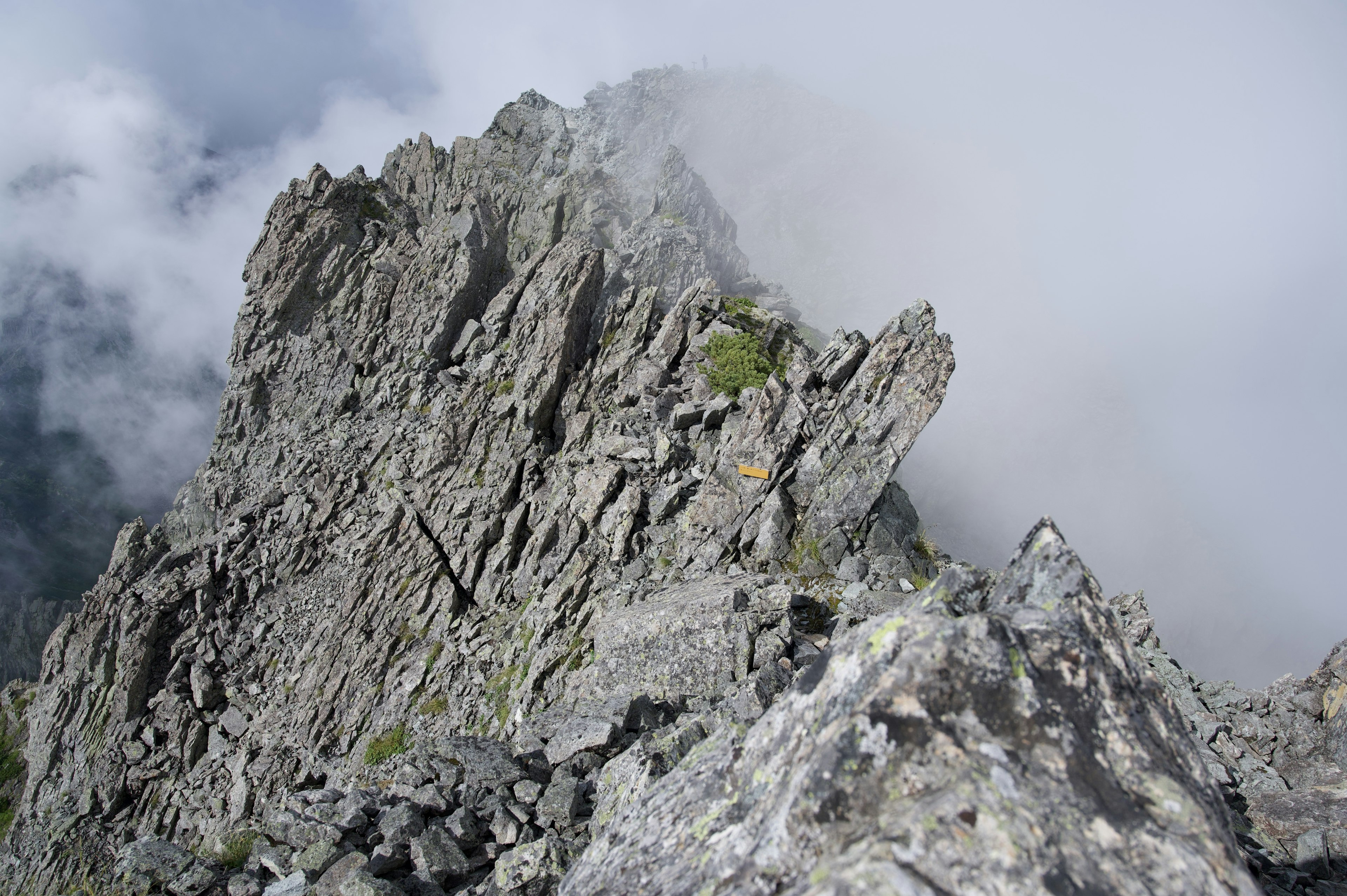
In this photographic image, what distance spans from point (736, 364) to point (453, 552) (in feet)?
42.8

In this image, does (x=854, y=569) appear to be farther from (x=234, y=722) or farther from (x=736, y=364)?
(x=234, y=722)

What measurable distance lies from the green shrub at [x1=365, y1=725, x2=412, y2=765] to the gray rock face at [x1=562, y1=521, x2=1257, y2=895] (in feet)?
54.4

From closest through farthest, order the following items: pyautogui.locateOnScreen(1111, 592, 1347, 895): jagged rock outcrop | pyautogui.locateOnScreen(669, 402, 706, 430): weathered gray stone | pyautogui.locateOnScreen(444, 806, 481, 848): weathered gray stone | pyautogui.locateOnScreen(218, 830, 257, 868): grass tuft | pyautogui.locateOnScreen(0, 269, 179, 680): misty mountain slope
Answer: pyautogui.locateOnScreen(444, 806, 481, 848): weathered gray stone → pyautogui.locateOnScreen(1111, 592, 1347, 895): jagged rock outcrop → pyautogui.locateOnScreen(218, 830, 257, 868): grass tuft → pyautogui.locateOnScreen(669, 402, 706, 430): weathered gray stone → pyautogui.locateOnScreen(0, 269, 179, 680): misty mountain slope

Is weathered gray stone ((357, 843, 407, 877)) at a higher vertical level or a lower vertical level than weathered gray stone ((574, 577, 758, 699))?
lower

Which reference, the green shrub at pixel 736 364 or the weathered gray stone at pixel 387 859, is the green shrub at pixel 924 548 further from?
the weathered gray stone at pixel 387 859

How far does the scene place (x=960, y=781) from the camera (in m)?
4.09

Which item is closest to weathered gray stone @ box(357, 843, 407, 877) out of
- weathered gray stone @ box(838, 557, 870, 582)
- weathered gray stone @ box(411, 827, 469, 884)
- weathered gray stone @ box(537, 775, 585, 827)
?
weathered gray stone @ box(411, 827, 469, 884)

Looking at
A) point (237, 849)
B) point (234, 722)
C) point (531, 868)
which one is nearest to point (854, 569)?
point (531, 868)

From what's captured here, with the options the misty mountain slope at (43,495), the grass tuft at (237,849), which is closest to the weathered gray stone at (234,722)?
the grass tuft at (237,849)

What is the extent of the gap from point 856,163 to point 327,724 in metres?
103

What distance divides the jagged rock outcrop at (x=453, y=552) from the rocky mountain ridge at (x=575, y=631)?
126 mm

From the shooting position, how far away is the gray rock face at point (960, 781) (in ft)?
12.2

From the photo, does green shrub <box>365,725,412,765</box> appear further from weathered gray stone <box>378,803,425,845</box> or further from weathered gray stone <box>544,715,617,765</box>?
weathered gray stone <box>378,803,425,845</box>

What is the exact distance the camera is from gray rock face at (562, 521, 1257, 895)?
12.2ft
